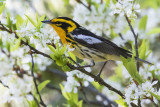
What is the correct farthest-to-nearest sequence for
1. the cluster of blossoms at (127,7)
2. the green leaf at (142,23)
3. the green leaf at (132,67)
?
1. the green leaf at (142,23)
2. the cluster of blossoms at (127,7)
3. the green leaf at (132,67)

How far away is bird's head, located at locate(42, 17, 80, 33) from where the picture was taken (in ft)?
4.70

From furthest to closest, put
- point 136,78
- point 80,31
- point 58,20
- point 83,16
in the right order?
point 83,16
point 80,31
point 58,20
point 136,78

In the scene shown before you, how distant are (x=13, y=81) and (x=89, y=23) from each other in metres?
0.66

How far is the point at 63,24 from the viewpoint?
4.93 ft

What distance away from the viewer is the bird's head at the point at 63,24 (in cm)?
143

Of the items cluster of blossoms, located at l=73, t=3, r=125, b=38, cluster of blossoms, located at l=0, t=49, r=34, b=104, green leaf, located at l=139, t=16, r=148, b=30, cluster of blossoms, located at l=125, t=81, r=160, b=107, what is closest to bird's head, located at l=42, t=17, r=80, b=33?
cluster of blossoms, located at l=73, t=3, r=125, b=38

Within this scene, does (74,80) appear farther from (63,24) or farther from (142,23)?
(142,23)

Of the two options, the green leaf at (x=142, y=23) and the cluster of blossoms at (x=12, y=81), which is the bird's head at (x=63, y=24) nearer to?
the cluster of blossoms at (x=12, y=81)

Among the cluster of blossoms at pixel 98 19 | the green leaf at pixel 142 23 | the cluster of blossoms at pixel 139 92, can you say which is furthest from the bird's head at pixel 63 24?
the cluster of blossoms at pixel 139 92

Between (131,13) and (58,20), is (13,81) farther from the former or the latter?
(131,13)

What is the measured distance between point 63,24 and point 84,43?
17cm

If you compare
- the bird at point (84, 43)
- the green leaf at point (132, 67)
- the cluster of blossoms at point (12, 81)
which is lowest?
the cluster of blossoms at point (12, 81)

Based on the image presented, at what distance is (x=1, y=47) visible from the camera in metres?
1.52

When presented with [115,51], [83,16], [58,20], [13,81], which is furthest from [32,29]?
[83,16]
